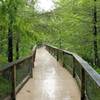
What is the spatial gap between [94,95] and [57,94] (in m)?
3.29

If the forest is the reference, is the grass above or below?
below

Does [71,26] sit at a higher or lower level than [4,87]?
higher

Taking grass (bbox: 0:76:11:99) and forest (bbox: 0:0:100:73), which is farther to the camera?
forest (bbox: 0:0:100:73)

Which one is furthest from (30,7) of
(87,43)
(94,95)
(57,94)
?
(94,95)

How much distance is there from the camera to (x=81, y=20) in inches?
814

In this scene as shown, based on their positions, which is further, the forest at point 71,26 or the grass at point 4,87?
the forest at point 71,26

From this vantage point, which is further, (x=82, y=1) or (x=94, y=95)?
(x=82, y=1)

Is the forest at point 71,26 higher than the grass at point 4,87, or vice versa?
the forest at point 71,26

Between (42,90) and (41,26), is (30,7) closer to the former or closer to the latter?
(41,26)

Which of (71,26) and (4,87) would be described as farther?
(71,26)

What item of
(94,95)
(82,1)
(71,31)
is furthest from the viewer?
(71,31)

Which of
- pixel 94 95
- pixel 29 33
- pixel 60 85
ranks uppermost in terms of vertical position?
pixel 29 33

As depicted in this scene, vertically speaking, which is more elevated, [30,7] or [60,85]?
[30,7]

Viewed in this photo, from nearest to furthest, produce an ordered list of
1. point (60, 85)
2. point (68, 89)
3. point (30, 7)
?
point (68, 89), point (60, 85), point (30, 7)
